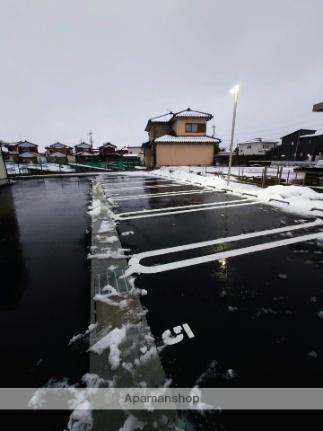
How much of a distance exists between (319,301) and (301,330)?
68 cm

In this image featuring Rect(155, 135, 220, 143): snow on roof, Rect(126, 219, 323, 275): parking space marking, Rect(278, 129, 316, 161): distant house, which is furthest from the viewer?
Rect(278, 129, 316, 161): distant house

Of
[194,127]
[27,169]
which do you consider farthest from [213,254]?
[27,169]

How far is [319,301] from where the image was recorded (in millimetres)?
2598

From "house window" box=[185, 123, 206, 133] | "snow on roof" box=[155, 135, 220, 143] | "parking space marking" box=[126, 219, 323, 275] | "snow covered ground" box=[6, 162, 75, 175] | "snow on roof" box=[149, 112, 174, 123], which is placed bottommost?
"parking space marking" box=[126, 219, 323, 275]

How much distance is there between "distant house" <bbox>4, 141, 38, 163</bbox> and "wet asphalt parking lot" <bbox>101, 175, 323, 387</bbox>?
162 feet

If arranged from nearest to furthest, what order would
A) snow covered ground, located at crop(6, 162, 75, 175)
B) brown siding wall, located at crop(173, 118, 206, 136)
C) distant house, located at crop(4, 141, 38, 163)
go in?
snow covered ground, located at crop(6, 162, 75, 175) → brown siding wall, located at crop(173, 118, 206, 136) → distant house, located at crop(4, 141, 38, 163)

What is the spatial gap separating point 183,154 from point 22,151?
46417 mm

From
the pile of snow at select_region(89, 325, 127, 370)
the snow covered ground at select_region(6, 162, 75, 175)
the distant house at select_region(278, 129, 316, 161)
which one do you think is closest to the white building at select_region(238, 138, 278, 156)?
the distant house at select_region(278, 129, 316, 161)

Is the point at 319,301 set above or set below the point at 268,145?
below

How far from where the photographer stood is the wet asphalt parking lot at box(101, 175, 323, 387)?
1.80 meters

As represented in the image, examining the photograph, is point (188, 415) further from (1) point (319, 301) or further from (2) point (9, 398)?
(1) point (319, 301)

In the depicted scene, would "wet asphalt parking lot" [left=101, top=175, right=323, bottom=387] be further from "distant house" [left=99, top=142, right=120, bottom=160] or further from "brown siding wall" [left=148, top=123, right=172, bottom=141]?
"distant house" [left=99, top=142, right=120, bottom=160]

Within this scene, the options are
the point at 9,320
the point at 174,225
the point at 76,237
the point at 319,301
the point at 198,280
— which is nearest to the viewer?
the point at 9,320

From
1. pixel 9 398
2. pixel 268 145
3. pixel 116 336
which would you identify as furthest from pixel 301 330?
pixel 268 145
